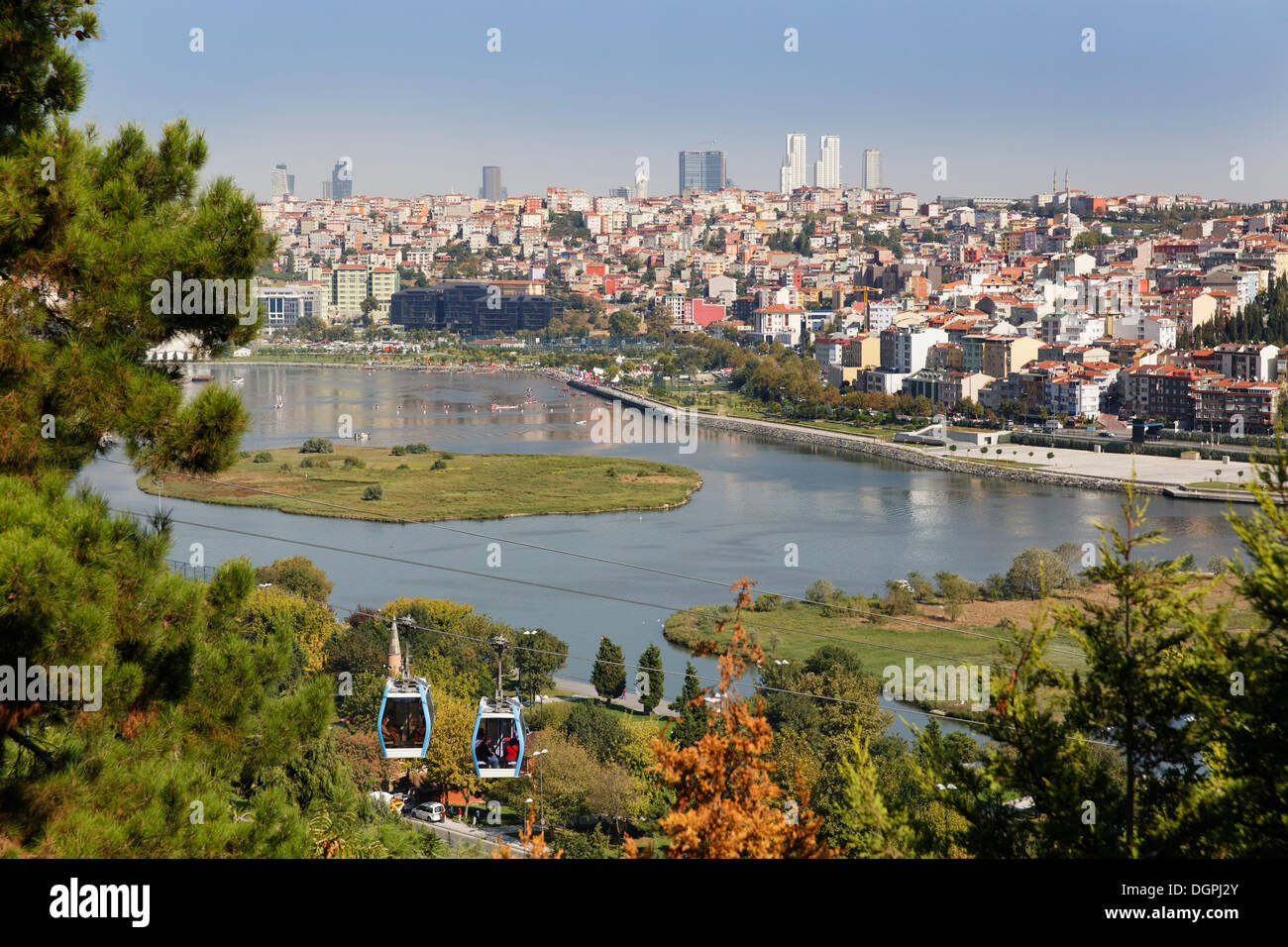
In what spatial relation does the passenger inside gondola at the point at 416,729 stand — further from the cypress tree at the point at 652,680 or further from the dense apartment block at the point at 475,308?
the dense apartment block at the point at 475,308

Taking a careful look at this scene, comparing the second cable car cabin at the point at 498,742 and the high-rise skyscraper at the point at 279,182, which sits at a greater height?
the high-rise skyscraper at the point at 279,182

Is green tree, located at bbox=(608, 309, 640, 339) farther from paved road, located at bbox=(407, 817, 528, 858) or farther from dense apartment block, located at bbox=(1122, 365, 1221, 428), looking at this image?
paved road, located at bbox=(407, 817, 528, 858)

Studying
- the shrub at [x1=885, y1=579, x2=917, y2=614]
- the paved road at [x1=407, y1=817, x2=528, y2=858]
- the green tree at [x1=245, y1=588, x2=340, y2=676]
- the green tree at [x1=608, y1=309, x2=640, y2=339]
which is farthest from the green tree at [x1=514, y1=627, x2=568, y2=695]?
the green tree at [x1=608, y1=309, x2=640, y2=339]

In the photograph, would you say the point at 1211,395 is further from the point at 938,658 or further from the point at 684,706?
the point at 684,706

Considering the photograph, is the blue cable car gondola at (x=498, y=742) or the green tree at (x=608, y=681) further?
the green tree at (x=608, y=681)

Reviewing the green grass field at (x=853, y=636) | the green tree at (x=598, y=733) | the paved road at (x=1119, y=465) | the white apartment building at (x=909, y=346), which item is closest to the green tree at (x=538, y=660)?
the green tree at (x=598, y=733)

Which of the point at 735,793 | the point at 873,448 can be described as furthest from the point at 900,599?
the point at 873,448
